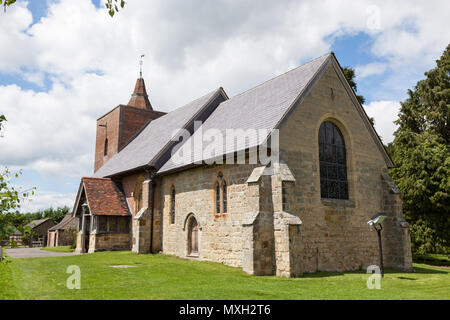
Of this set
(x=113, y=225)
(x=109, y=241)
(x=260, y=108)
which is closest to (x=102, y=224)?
(x=113, y=225)

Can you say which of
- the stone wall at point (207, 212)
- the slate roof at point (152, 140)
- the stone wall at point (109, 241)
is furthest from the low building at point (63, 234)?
the stone wall at point (207, 212)

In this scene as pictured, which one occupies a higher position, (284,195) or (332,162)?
(332,162)

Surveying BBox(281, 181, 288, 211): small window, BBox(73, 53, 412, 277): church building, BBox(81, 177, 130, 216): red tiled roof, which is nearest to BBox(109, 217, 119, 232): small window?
BBox(73, 53, 412, 277): church building

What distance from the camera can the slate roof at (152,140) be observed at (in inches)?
903

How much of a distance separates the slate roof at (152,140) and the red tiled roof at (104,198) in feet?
3.85

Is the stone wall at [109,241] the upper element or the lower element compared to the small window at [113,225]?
lower

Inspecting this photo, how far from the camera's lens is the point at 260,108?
→ 17.5 m

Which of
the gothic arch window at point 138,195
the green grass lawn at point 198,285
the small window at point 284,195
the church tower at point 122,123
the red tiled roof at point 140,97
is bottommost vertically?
the green grass lawn at point 198,285

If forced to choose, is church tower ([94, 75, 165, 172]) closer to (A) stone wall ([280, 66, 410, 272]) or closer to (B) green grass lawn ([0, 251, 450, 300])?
(B) green grass lawn ([0, 251, 450, 300])

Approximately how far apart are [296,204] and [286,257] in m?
2.41

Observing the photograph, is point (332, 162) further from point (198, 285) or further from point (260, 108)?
point (198, 285)

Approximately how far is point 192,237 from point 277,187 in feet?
21.9

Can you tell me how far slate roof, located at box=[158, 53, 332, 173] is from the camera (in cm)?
1532

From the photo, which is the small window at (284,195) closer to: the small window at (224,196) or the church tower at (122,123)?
the small window at (224,196)
